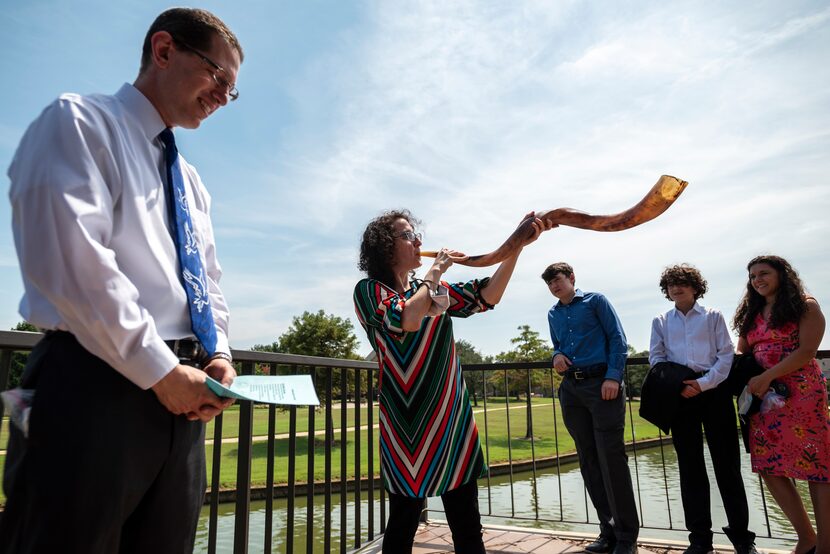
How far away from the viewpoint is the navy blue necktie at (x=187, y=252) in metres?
1.03

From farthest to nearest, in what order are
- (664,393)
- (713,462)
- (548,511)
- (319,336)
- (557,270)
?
1. (319,336)
2. (548,511)
3. (557,270)
4. (664,393)
5. (713,462)

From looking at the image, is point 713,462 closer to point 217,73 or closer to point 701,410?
point 701,410

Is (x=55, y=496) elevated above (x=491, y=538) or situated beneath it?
elevated above

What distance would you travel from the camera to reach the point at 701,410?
2814 mm

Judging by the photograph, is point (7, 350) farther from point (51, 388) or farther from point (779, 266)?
point (779, 266)

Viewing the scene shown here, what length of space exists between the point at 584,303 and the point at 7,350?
114 inches

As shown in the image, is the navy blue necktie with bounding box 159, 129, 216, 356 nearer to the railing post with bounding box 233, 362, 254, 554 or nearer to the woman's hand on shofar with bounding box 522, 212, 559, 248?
the railing post with bounding box 233, 362, 254, 554

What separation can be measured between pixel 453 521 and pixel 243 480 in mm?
787

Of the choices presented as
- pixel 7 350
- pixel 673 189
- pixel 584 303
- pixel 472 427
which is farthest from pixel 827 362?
pixel 7 350

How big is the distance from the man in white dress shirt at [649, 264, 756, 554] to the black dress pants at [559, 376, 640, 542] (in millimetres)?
314

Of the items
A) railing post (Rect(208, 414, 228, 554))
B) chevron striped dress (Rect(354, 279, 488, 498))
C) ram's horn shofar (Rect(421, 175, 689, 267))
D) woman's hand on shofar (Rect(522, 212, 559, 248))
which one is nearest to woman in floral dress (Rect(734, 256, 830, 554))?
ram's horn shofar (Rect(421, 175, 689, 267))

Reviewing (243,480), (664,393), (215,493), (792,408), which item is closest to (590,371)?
(664,393)

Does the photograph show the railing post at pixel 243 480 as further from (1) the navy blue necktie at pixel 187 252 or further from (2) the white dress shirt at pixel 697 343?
(2) the white dress shirt at pixel 697 343

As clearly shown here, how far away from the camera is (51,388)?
0.81 metres
